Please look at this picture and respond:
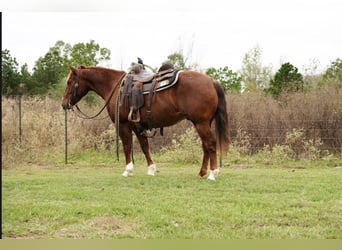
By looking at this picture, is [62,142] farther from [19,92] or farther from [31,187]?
[19,92]

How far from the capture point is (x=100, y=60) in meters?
28.0

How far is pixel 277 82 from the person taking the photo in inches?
565

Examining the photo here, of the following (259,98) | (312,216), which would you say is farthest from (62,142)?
(312,216)

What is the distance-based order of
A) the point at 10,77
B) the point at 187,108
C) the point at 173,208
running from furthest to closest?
the point at 10,77
the point at 187,108
the point at 173,208

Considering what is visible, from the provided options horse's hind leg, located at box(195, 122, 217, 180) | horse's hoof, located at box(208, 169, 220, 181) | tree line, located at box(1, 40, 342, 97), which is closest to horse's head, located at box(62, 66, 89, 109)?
horse's hind leg, located at box(195, 122, 217, 180)

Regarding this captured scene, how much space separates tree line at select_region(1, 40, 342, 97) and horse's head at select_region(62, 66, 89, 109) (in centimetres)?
766

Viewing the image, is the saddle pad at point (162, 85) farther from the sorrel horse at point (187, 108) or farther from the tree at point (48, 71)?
the tree at point (48, 71)

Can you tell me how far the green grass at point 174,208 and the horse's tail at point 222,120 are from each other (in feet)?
2.00

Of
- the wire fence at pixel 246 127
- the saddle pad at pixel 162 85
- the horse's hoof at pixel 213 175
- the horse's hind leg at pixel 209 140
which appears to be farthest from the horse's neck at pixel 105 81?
the wire fence at pixel 246 127

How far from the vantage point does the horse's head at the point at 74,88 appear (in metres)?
8.00

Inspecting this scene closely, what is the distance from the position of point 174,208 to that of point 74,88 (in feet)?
14.3

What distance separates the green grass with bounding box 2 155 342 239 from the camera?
3.57m

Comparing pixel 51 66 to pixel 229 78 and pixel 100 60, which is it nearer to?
pixel 100 60

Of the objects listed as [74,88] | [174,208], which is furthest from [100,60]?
[174,208]
